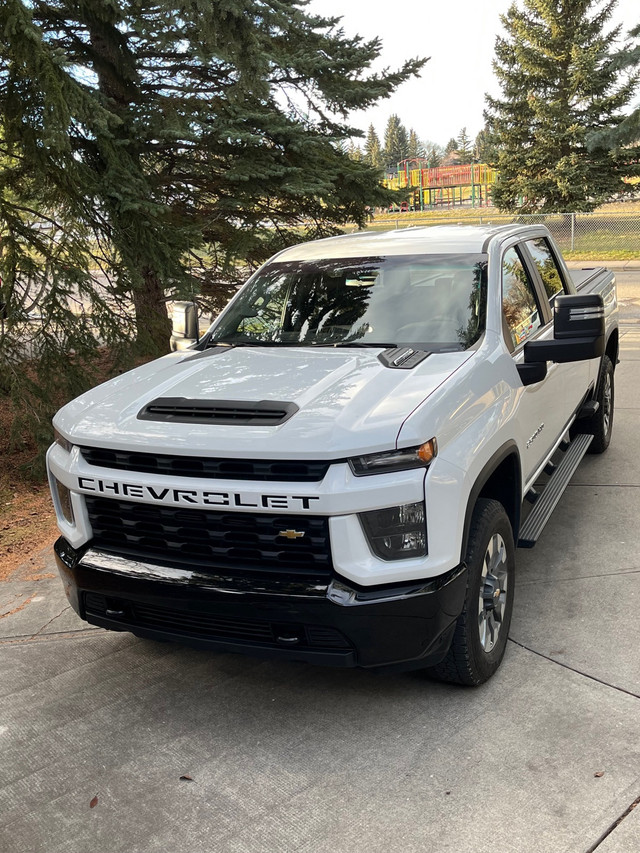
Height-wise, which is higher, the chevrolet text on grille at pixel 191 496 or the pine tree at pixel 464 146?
the pine tree at pixel 464 146

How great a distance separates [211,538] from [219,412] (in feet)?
1.66

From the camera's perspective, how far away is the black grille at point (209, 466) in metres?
2.86

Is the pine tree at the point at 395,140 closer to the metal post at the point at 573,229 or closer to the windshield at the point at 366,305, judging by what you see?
the metal post at the point at 573,229

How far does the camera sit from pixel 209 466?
118 inches

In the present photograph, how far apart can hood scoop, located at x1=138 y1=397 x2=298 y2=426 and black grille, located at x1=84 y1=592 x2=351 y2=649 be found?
743mm

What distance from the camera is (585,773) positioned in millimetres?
2832

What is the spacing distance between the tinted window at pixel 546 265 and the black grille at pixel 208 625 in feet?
10.1

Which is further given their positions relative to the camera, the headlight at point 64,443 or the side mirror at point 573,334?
the side mirror at point 573,334

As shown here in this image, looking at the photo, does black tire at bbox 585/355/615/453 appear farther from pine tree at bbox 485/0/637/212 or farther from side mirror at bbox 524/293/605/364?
pine tree at bbox 485/0/637/212

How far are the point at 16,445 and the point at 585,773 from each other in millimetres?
5683

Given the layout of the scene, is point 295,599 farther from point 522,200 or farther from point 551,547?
point 522,200

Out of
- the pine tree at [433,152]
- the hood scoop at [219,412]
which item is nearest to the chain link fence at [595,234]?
the hood scoop at [219,412]

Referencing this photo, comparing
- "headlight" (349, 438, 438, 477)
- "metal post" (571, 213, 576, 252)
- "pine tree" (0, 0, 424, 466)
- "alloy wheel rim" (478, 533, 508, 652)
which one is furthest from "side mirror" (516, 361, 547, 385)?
"metal post" (571, 213, 576, 252)

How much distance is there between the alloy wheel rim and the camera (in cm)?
338
